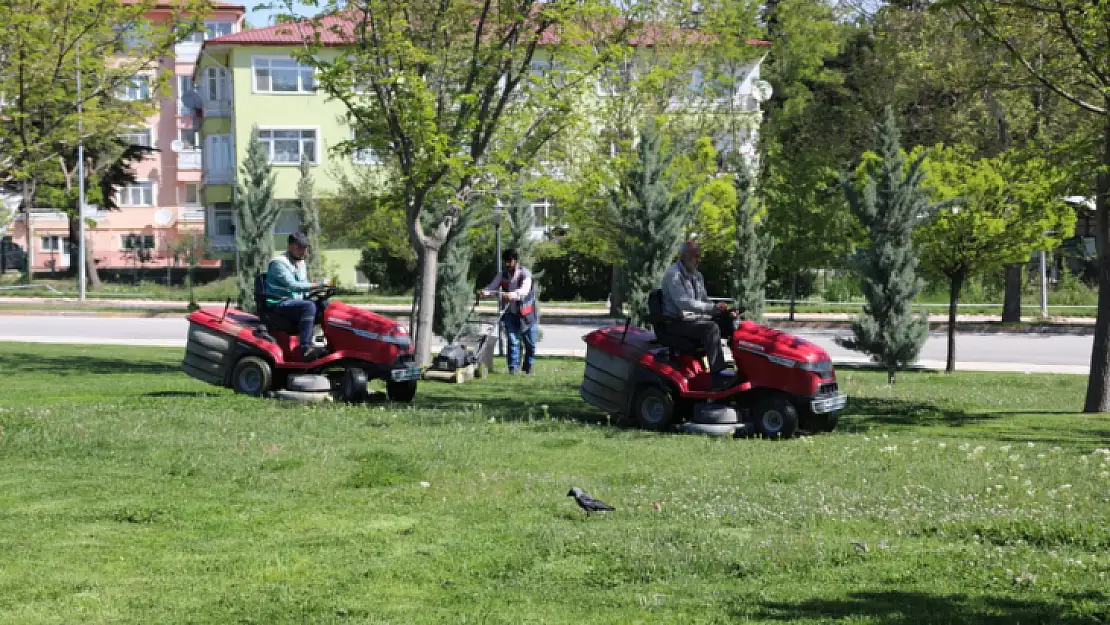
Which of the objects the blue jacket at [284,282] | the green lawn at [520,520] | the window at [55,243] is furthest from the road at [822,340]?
the window at [55,243]

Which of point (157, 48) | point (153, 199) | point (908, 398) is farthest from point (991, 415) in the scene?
point (153, 199)

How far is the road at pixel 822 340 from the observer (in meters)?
24.8

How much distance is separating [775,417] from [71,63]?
11.1m

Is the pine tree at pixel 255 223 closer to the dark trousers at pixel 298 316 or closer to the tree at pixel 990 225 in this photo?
the tree at pixel 990 225

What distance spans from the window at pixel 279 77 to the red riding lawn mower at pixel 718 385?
141ft

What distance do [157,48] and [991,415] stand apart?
473 inches

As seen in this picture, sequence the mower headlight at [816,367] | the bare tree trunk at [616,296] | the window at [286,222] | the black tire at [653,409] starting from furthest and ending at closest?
the window at [286,222]
the bare tree trunk at [616,296]
the black tire at [653,409]
the mower headlight at [816,367]

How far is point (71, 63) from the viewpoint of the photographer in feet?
57.2

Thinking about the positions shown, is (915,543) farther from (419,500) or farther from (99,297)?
(99,297)

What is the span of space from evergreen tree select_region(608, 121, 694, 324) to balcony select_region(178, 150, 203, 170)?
2126 inches

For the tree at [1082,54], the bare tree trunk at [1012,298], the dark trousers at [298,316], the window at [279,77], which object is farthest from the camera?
the window at [279,77]

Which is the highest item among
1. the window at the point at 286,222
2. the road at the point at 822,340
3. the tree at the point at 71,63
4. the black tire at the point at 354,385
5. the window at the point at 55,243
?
the tree at the point at 71,63

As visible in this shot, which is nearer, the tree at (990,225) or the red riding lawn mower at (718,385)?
the red riding lawn mower at (718,385)

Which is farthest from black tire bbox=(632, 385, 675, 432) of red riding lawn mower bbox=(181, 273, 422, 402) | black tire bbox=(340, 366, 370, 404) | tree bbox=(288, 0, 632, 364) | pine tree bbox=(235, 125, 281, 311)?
pine tree bbox=(235, 125, 281, 311)
